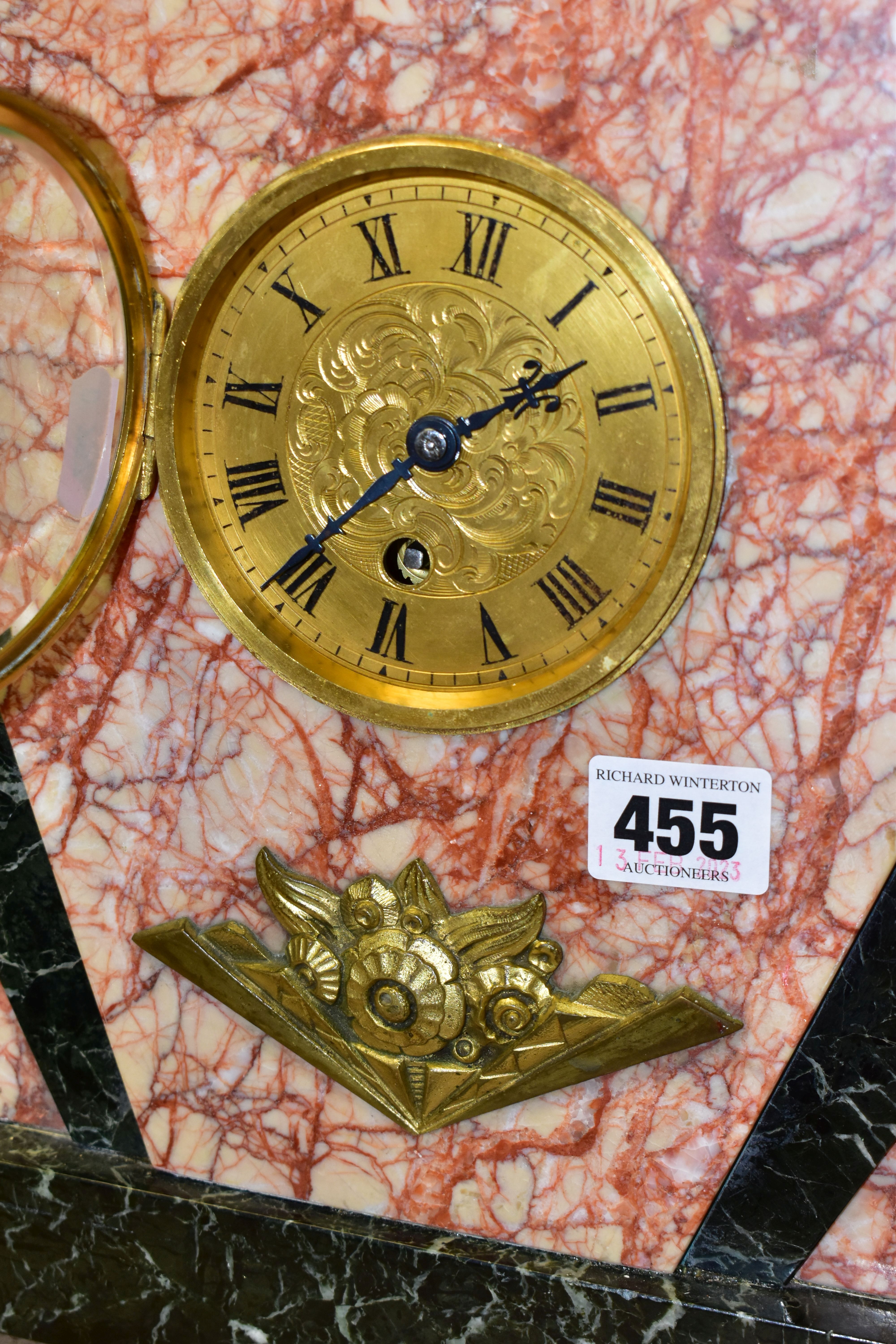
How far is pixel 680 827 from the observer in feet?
5.05

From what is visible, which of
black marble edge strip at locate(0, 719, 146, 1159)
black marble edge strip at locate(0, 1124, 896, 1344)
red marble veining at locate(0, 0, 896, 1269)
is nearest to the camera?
red marble veining at locate(0, 0, 896, 1269)

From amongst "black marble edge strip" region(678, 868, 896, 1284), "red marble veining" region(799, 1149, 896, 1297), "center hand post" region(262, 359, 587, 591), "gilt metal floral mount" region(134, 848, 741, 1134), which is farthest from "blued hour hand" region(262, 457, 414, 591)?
"red marble veining" region(799, 1149, 896, 1297)

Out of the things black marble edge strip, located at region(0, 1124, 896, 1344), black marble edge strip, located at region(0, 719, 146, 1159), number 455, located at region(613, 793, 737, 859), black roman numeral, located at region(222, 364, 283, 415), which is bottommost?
black marble edge strip, located at region(0, 1124, 896, 1344)

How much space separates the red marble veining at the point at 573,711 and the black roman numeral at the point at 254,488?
0.50 feet

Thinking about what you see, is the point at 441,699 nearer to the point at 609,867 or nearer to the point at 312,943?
the point at 609,867

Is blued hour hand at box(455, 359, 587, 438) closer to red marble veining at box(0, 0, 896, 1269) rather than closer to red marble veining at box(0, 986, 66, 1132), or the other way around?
red marble veining at box(0, 0, 896, 1269)

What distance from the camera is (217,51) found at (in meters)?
1.55

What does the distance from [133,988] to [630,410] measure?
4.15ft

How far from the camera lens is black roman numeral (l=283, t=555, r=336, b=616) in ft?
5.27

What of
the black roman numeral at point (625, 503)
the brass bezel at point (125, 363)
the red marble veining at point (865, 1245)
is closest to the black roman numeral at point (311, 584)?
the brass bezel at point (125, 363)

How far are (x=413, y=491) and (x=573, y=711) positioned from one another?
395 millimetres

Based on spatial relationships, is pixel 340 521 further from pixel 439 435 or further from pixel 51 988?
pixel 51 988

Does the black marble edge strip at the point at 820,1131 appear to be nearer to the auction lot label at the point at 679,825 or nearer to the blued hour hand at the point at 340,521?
the auction lot label at the point at 679,825

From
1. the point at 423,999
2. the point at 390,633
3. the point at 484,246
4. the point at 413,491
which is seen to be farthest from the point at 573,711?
the point at 484,246
